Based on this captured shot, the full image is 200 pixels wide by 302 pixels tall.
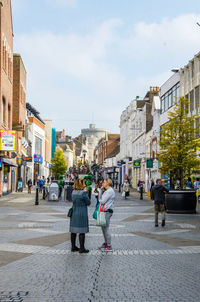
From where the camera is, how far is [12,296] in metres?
5.80

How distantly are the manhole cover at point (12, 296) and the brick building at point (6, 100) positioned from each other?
2476cm

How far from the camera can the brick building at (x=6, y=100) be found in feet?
100

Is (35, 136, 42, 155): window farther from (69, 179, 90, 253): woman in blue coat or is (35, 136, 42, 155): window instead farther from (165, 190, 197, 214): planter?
(69, 179, 90, 253): woman in blue coat

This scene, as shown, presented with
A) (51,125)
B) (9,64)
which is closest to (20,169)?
(9,64)

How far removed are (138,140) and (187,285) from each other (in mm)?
49135

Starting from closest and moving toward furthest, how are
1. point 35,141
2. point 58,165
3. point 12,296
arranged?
point 12,296
point 35,141
point 58,165

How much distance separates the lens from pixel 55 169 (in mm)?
83562

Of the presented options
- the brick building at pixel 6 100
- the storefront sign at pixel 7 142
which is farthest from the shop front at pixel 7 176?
the storefront sign at pixel 7 142

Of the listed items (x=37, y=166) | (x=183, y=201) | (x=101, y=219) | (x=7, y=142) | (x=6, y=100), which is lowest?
(x=183, y=201)

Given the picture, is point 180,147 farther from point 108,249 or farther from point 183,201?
point 108,249

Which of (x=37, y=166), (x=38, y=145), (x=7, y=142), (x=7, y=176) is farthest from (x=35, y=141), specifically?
(x=7, y=142)

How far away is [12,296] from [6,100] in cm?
3010

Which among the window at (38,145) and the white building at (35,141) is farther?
the window at (38,145)

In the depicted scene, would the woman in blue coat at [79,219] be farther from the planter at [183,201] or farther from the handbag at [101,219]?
the planter at [183,201]
